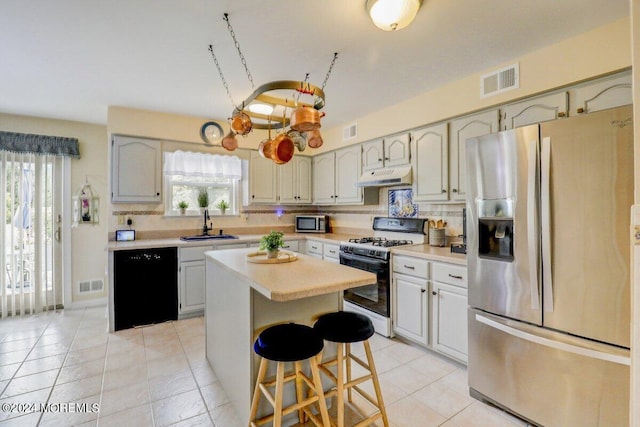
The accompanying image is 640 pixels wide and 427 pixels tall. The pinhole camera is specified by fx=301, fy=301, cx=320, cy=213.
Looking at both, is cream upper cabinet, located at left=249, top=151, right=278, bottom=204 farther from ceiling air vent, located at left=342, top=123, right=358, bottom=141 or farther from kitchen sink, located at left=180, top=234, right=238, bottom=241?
ceiling air vent, located at left=342, top=123, right=358, bottom=141

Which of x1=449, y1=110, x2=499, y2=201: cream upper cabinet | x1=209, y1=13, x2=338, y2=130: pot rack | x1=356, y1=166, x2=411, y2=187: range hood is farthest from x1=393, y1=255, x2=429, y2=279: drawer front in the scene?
x1=209, y1=13, x2=338, y2=130: pot rack

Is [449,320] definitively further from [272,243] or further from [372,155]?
[372,155]

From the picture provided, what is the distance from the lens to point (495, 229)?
1997mm

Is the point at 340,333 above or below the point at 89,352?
above

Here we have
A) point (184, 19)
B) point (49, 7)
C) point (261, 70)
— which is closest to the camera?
point (49, 7)

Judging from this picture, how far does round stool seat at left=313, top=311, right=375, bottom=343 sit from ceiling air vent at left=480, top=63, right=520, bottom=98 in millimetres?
2150

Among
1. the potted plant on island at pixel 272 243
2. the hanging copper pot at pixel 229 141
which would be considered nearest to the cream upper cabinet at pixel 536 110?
the potted plant on island at pixel 272 243

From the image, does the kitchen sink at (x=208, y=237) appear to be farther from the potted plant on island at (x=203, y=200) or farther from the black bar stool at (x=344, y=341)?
the black bar stool at (x=344, y=341)

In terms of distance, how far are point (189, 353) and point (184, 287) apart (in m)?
1.00

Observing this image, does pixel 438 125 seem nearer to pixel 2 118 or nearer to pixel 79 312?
pixel 79 312

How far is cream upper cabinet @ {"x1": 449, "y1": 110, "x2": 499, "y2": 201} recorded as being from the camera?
2590mm

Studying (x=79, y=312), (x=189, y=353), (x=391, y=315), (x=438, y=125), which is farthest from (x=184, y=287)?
(x=438, y=125)

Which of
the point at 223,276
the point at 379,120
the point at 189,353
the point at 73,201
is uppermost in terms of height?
the point at 379,120

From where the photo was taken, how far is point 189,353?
272 cm
